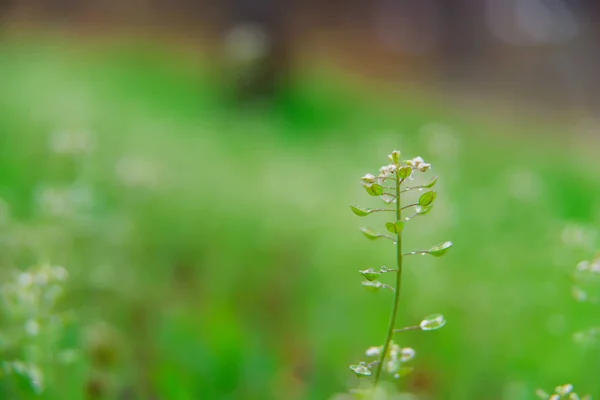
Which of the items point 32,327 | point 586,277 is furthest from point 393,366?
point 32,327

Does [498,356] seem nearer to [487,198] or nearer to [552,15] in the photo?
[487,198]

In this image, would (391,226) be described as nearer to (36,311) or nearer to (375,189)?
(375,189)

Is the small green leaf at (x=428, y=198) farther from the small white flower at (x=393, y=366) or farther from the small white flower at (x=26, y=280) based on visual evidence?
the small white flower at (x=26, y=280)

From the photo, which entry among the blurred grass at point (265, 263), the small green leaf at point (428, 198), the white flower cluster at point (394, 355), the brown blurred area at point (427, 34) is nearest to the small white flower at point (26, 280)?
the blurred grass at point (265, 263)

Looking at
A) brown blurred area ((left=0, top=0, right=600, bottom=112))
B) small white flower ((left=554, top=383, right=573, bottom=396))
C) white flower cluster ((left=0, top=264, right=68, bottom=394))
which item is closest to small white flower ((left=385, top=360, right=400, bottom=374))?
small white flower ((left=554, top=383, right=573, bottom=396))

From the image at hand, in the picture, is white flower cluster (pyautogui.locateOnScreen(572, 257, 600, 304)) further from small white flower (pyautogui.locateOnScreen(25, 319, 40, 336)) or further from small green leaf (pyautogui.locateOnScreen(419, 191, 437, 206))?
small white flower (pyautogui.locateOnScreen(25, 319, 40, 336))

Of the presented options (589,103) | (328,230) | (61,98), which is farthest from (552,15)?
(328,230)
